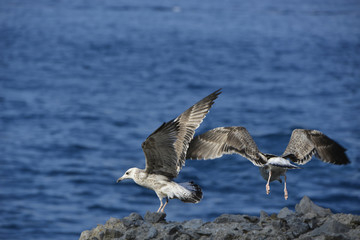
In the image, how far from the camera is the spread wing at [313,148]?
9070 millimetres

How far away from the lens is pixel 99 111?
3045cm

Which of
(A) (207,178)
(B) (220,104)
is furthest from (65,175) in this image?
(B) (220,104)

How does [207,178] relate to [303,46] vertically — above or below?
below

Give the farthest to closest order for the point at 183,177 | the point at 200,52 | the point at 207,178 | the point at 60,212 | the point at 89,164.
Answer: the point at 200,52
the point at 89,164
the point at 207,178
the point at 183,177
the point at 60,212

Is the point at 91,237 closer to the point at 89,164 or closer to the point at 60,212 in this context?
the point at 60,212

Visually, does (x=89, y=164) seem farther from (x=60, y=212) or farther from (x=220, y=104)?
(x=220, y=104)

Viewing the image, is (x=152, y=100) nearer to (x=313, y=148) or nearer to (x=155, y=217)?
(x=313, y=148)

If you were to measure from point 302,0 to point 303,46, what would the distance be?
33.7 m

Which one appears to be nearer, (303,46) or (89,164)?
(89,164)

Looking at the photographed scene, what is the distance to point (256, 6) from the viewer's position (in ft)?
237

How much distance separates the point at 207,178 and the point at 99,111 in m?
11.0

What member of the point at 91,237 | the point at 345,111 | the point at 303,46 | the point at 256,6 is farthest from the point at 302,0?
the point at 91,237

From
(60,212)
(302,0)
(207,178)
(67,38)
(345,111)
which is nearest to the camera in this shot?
(60,212)

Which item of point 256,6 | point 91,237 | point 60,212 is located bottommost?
point 60,212
